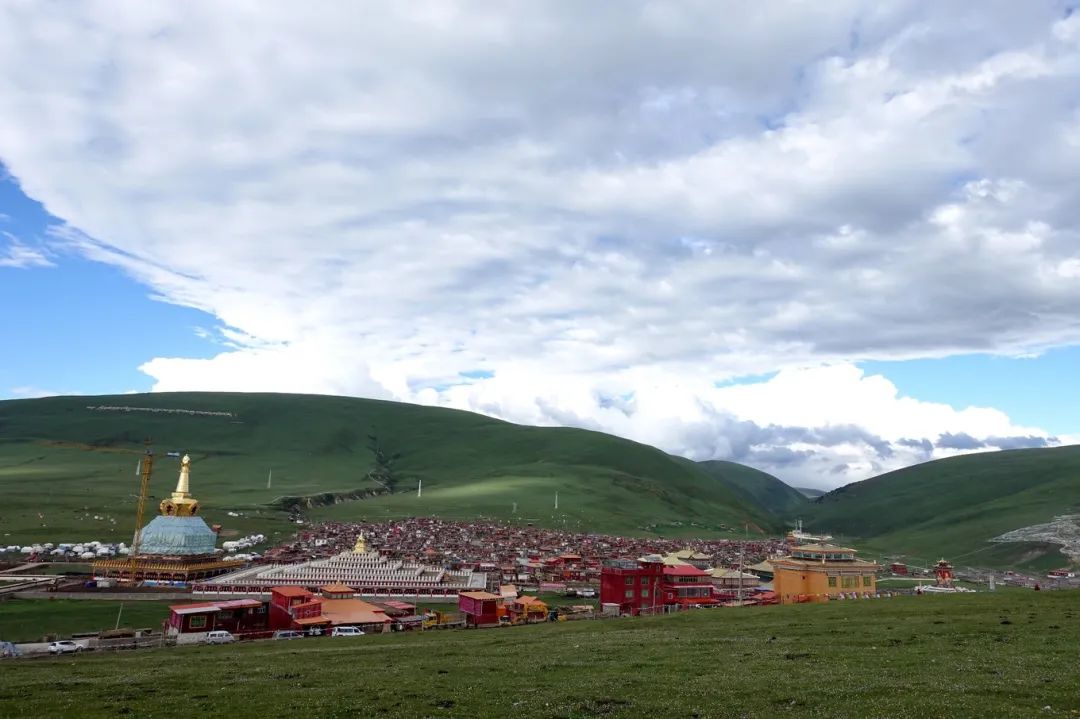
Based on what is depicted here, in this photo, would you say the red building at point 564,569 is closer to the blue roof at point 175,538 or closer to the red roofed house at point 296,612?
the red roofed house at point 296,612

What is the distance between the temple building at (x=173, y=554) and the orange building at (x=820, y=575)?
6458 cm

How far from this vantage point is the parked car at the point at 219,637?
48906 millimetres

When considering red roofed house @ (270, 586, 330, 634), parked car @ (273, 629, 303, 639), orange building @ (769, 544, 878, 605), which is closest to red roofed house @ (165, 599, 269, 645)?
red roofed house @ (270, 586, 330, 634)

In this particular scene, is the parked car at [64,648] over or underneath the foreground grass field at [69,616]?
over

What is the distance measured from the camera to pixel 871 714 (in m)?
18.8

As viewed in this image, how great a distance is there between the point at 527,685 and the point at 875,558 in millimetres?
148308

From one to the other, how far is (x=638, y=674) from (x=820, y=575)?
48.3 metres

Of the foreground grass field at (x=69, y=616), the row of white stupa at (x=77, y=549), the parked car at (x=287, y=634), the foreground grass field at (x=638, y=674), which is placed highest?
Result: the foreground grass field at (x=638, y=674)

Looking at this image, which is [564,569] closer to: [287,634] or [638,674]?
[287,634]

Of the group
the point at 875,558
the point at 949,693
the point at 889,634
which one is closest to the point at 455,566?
the point at 889,634

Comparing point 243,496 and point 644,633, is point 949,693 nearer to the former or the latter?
point 644,633

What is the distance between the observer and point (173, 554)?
8488cm

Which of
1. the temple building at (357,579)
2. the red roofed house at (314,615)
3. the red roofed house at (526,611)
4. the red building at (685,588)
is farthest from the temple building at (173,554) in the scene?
the red building at (685,588)

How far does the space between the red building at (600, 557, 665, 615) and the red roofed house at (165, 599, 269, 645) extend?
30412mm
